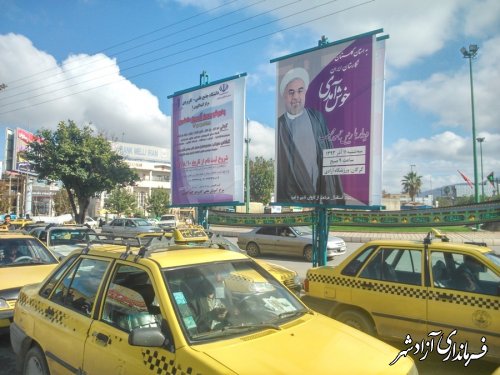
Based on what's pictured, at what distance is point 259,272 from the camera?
3770mm

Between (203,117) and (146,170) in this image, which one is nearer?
(203,117)

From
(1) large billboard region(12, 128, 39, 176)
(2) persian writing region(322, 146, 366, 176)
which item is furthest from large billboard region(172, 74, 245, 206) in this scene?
(1) large billboard region(12, 128, 39, 176)

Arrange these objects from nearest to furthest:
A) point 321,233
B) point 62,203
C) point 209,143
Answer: point 321,233, point 209,143, point 62,203

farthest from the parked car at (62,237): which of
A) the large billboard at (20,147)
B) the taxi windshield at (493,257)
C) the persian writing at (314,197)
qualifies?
the large billboard at (20,147)

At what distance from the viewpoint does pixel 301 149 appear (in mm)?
9578

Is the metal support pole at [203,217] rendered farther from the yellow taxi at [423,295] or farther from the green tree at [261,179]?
the green tree at [261,179]

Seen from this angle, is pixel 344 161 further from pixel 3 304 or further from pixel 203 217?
pixel 3 304

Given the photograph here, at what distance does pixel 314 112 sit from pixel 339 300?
4996mm

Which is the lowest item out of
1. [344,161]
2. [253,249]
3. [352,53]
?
[253,249]

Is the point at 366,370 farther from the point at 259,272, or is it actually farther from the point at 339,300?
the point at 339,300

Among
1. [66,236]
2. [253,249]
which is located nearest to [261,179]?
[253,249]

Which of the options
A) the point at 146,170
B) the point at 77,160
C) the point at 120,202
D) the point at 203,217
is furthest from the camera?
the point at 146,170

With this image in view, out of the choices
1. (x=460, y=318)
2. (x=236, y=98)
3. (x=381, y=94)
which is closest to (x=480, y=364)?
(x=460, y=318)

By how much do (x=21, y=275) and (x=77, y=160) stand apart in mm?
19522
